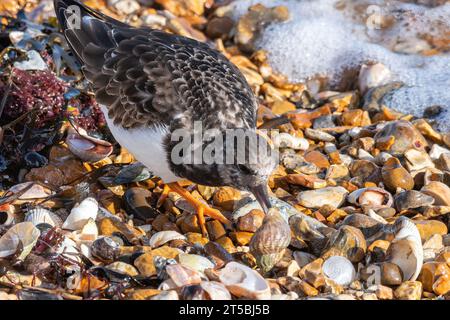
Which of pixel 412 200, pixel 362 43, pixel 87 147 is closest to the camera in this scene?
pixel 412 200

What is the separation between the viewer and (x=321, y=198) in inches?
156

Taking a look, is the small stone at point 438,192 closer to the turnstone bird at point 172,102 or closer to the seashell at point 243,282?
the turnstone bird at point 172,102

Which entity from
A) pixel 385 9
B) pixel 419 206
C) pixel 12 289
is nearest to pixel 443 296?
pixel 419 206

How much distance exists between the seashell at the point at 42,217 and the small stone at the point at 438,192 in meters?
1.94

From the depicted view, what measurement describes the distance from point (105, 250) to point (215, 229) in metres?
0.61

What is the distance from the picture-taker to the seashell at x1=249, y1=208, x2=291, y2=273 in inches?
129

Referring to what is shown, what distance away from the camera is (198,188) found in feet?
13.5

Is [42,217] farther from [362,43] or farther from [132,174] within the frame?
[362,43]

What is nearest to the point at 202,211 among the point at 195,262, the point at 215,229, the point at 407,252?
the point at 215,229

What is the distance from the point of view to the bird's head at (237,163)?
11.0 feet

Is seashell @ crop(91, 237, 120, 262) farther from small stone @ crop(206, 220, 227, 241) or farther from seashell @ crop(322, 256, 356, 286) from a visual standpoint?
seashell @ crop(322, 256, 356, 286)

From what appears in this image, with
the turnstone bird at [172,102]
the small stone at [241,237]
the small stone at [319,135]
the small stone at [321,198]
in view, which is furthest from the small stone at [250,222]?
the small stone at [319,135]

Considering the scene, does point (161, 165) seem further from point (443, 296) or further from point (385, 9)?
point (385, 9)

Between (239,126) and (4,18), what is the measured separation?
2.65 meters
